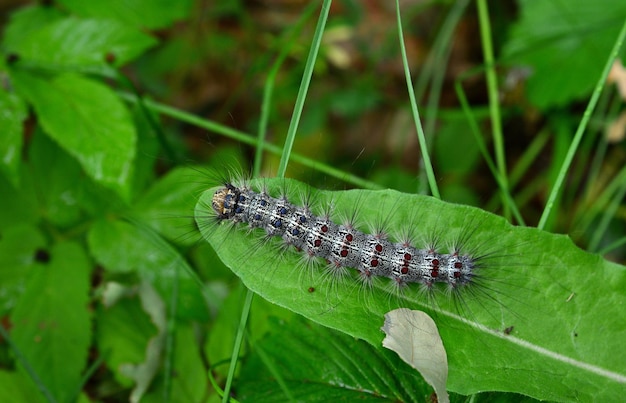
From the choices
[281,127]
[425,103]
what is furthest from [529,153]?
[281,127]

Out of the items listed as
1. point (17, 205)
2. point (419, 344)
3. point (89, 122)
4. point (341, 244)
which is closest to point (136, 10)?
point (89, 122)

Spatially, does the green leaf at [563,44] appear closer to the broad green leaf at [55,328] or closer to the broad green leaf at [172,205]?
the broad green leaf at [172,205]

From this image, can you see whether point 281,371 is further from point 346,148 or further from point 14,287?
point 346,148

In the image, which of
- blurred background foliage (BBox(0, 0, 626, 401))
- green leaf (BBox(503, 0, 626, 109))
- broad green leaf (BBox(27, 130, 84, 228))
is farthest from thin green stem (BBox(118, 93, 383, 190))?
green leaf (BBox(503, 0, 626, 109))

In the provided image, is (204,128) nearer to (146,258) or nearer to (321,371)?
(146,258)

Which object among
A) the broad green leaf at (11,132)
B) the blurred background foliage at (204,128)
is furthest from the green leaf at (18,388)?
the broad green leaf at (11,132)

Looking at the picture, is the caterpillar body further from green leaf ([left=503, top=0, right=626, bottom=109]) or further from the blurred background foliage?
green leaf ([left=503, top=0, right=626, bottom=109])
